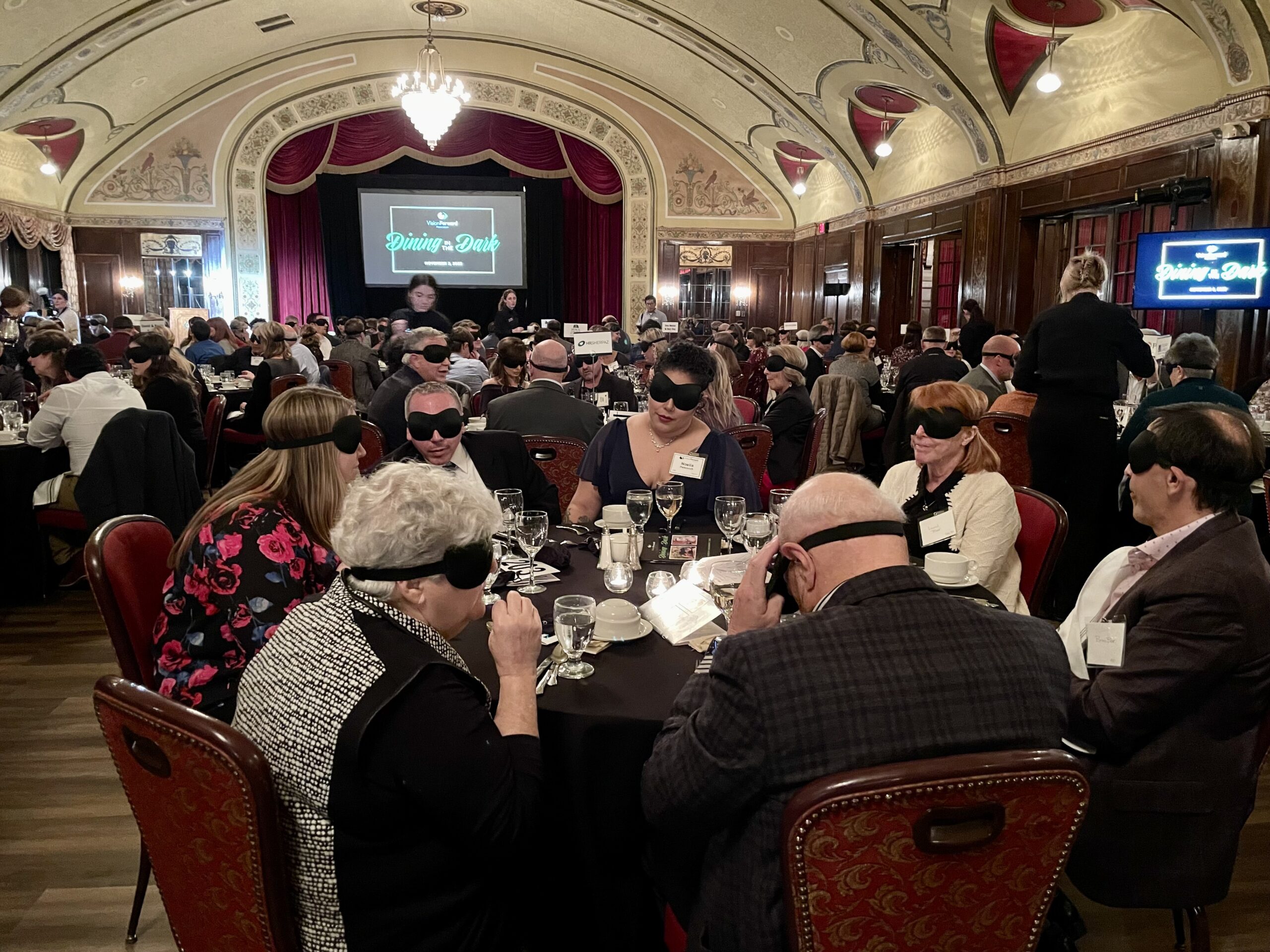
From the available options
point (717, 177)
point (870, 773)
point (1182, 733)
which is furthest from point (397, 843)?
point (717, 177)

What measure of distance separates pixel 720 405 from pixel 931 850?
157 inches

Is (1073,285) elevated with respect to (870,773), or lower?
elevated

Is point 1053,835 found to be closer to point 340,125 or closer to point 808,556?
point 808,556

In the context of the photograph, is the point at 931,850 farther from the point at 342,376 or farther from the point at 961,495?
the point at 342,376

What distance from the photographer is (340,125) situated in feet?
54.3

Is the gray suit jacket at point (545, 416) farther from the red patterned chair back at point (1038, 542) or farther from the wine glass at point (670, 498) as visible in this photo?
the red patterned chair back at point (1038, 542)

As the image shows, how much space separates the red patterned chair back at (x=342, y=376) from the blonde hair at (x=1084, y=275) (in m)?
6.47

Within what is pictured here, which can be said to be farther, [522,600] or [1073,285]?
[1073,285]

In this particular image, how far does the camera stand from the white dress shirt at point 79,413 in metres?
4.71

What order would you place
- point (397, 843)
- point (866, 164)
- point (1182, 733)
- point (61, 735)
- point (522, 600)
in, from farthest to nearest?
1. point (866, 164)
2. point (61, 735)
3. point (1182, 733)
4. point (522, 600)
5. point (397, 843)

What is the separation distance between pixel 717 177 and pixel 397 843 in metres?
16.6

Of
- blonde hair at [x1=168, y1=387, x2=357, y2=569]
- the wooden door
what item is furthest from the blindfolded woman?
the wooden door

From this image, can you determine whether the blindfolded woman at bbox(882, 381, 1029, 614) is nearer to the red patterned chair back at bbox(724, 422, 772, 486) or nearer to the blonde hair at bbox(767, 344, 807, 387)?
the red patterned chair back at bbox(724, 422, 772, 486)

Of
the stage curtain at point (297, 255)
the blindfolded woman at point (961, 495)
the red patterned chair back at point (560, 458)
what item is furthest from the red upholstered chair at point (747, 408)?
the stage curtain at point (297, 255)
